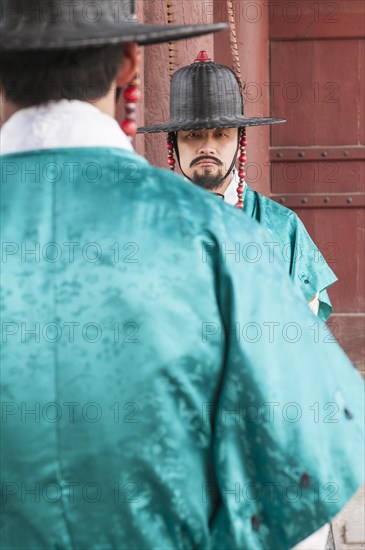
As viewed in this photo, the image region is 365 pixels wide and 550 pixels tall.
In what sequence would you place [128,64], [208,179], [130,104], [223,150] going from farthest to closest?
[223,150] → [208,179] → [130,104] → [128,64]

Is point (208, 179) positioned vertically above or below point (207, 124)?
below

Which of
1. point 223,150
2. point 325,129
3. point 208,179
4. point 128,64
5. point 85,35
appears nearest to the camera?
point 85,35

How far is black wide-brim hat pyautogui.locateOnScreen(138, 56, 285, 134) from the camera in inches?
155

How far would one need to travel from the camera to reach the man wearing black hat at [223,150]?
3.86 m

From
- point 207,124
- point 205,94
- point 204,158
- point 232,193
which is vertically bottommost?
point 232,193

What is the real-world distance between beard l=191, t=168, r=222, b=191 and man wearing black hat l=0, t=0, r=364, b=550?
7.13ft

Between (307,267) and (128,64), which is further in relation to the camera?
(307,267)

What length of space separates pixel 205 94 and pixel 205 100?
0.12 feet

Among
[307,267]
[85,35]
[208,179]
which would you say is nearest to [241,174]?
[208,179]

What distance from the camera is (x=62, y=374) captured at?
1.54 meters

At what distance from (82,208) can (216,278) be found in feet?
0.63

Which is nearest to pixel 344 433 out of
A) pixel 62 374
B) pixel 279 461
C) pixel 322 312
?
pixel 279 461

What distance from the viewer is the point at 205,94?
3992mm

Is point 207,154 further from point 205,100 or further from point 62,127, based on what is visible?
point 62,127
